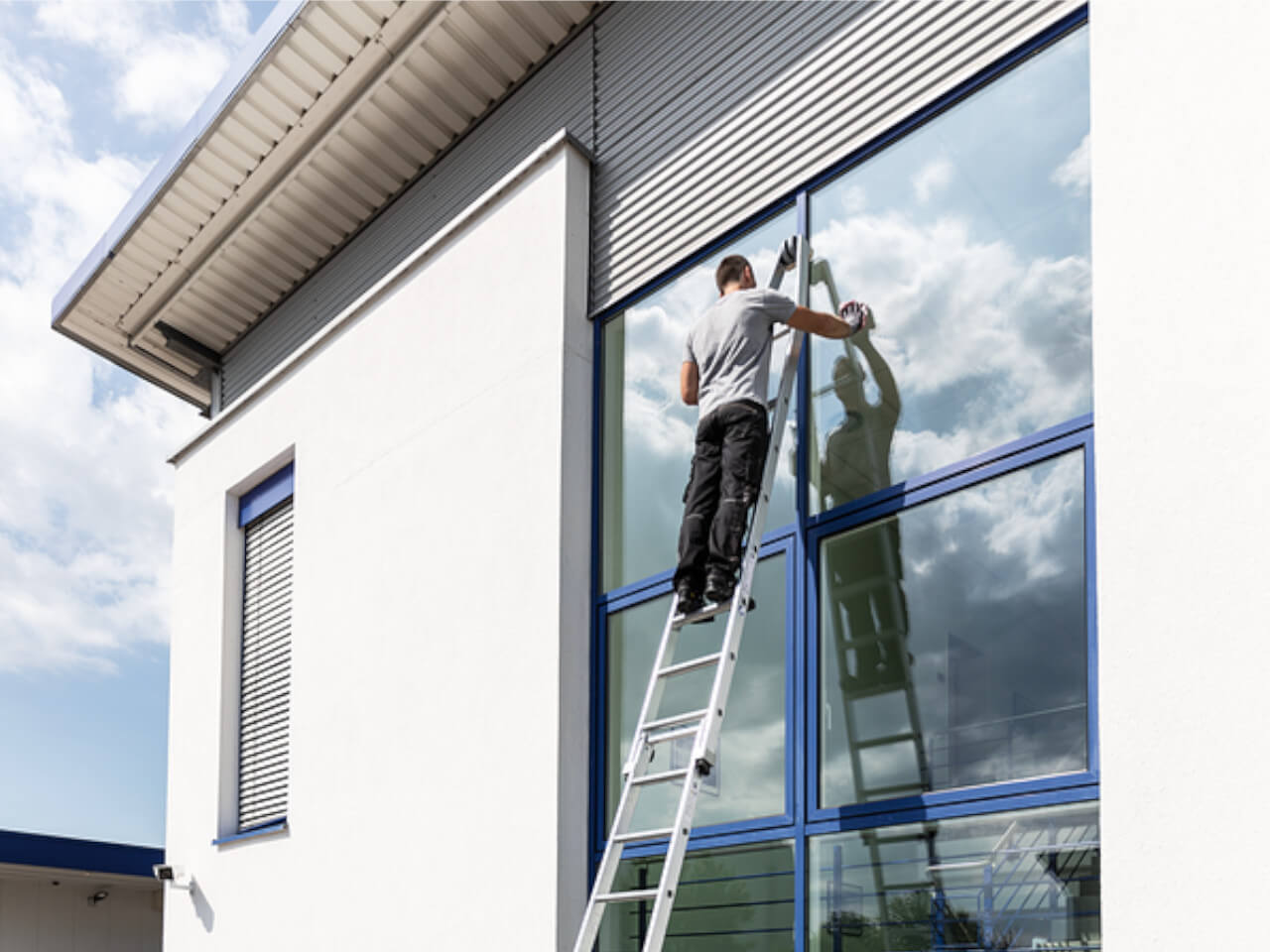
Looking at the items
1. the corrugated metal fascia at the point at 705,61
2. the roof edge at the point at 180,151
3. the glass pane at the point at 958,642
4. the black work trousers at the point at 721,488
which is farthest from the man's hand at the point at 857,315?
the roof edge at the point at 180,151

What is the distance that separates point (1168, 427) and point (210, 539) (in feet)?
25.5

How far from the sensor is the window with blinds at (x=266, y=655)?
852 centimetres

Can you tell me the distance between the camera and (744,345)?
5.12 m

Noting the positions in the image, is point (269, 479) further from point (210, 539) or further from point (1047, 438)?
point (1047, 438)

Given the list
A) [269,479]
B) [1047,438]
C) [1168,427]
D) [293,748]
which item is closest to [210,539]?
[269,479]

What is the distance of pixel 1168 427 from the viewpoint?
362cm

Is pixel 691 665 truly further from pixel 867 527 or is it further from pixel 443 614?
pixel 443 614

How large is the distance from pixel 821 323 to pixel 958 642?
1386mm

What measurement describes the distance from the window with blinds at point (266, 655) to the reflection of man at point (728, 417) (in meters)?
4.38

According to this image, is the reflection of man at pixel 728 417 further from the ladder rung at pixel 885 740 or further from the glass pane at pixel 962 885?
the glass pane at pixel 962 885

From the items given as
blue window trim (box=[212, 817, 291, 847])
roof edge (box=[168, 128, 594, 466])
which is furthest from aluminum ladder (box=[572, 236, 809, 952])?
blue window trim (box=[212, 817, 291, 847])

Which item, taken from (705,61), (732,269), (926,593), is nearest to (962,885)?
(926,593)

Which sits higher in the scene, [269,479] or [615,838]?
[269,479]

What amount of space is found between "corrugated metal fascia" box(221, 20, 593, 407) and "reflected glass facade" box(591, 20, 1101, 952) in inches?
88.1
